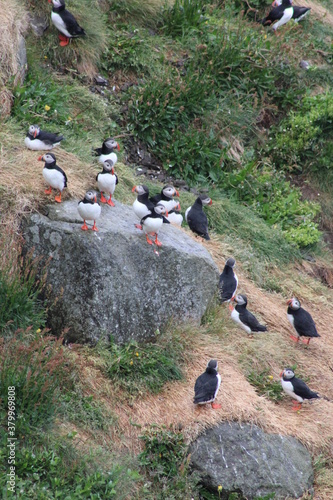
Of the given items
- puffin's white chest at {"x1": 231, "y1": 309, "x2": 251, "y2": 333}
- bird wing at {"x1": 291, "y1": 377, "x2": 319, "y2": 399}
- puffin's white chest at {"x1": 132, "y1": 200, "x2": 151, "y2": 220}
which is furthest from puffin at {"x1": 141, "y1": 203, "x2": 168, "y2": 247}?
bird wing at {"x1": 291, "y1": 377, "x2": 319, "y2": 399}

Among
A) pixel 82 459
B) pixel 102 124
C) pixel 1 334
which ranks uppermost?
pixel 82 459

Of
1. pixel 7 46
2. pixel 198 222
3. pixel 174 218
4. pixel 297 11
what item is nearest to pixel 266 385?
pixel 198 222

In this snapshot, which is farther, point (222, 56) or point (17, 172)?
point (222, 56)

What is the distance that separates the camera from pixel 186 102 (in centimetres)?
1041

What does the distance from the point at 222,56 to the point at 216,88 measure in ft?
2.08

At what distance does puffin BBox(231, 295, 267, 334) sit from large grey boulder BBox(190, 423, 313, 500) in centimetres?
151

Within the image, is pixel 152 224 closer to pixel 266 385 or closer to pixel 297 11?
pixel 266 385

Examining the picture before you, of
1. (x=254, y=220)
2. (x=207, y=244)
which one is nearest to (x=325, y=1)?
(x=254, y=220)

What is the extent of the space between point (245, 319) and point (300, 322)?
0.78m

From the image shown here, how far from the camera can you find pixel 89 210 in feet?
20.7

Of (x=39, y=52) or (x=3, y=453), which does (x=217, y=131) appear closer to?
(x=39, y=52)

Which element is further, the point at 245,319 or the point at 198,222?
the point at 198,222

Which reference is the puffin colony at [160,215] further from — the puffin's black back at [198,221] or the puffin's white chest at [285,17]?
the puffin's white chest at [285,17]

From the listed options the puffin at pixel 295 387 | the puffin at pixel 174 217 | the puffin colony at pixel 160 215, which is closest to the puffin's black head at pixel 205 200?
the puffin colony at pixel 160 215
